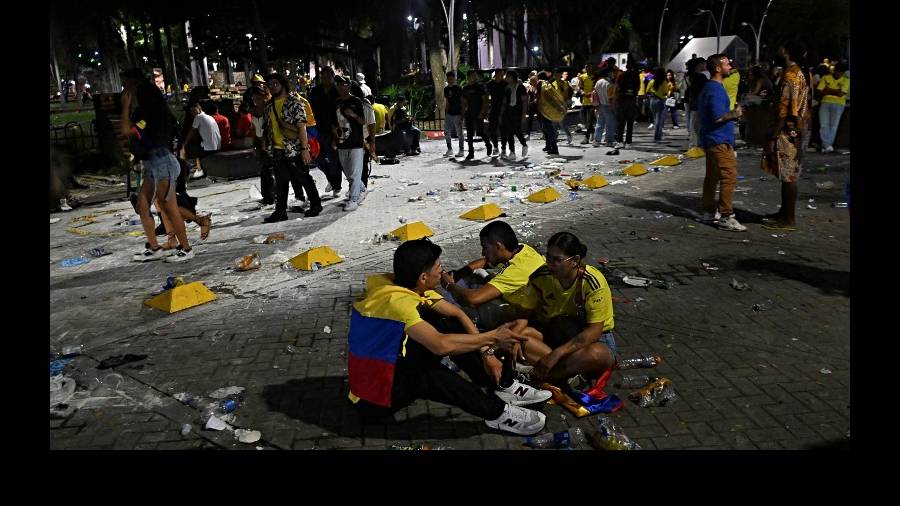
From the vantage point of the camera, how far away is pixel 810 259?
21.6 feet

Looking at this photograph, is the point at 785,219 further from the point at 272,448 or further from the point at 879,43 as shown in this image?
the point at 272,448

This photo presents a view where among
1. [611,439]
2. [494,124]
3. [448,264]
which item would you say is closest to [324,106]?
[448,264]

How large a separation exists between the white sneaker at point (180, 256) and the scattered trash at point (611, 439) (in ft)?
17.4

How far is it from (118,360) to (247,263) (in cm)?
227

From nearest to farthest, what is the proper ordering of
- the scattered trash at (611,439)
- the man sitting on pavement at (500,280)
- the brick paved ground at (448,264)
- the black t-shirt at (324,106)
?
the scattered trash at (611,439), the brick paved ground at (448,264), the man sitting on pavement at (500,280), the black t-shirt at (324,106)

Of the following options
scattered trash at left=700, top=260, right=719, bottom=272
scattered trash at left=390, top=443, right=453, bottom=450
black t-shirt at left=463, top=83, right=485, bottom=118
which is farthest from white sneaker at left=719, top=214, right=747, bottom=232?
black t-shirt at left=463, top=83, right=485, bottom=118

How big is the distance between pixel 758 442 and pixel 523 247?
207 centimetres

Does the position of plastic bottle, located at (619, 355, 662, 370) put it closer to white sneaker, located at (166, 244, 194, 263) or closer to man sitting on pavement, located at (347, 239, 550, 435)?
man sitting on pavement, located at (347, 239, 550, 435)

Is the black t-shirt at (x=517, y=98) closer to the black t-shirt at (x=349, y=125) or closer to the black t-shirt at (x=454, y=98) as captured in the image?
the black t-shirt at (x=454, y=98)

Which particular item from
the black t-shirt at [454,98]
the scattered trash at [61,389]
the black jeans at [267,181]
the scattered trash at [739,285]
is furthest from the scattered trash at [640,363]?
the black t-shirt at [454,98]

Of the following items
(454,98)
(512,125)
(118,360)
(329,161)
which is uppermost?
(454,98)

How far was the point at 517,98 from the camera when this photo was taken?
13.3m

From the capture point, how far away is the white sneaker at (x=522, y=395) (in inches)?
153

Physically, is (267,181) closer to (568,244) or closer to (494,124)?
(494,124)
